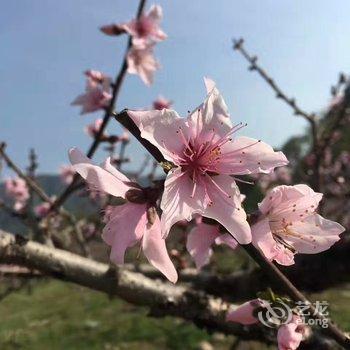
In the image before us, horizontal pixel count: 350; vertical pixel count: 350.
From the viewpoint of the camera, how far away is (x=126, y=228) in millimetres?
876

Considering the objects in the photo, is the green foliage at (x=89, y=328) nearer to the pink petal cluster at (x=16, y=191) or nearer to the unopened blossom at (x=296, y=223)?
the pink petal cluster at (x=16, y=191)

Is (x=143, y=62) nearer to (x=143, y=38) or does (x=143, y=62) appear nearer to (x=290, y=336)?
(x=143, y=38)

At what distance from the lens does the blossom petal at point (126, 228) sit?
0.87 meters

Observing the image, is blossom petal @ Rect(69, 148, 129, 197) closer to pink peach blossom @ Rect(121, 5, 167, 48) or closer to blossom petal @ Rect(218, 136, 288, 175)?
blossom petal @ Rect(218, 136, 288, 175)

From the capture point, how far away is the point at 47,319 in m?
6.29

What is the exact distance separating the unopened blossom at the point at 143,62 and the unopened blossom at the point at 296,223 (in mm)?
1418

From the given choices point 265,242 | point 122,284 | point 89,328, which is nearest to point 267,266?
point 265,242

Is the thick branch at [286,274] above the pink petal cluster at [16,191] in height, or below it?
above

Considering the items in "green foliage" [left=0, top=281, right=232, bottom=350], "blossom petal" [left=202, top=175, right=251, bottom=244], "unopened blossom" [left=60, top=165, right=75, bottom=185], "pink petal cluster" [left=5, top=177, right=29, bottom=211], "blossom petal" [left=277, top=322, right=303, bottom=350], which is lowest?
"green foliage" [left=0, top=281, right=232, bottom=350]

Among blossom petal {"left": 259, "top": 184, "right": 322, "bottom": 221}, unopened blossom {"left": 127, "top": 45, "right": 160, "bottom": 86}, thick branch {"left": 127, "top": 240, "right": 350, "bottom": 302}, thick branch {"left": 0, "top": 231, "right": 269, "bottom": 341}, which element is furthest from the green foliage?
blossom petal {"left": 259, "top": 184, "right": 322, "bottom": 221}

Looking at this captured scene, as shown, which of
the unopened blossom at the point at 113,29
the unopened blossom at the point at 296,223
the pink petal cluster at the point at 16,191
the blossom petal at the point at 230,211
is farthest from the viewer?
the pink petal cluster at the point at 16,191

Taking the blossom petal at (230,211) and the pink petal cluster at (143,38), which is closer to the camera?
the blossom petal at (230,211)

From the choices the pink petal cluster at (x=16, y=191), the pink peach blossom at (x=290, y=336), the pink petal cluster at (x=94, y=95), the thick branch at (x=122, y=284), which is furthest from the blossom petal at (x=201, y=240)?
the pink petal cluster at (x=16, y=191)

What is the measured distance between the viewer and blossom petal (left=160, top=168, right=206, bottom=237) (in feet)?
2.60
